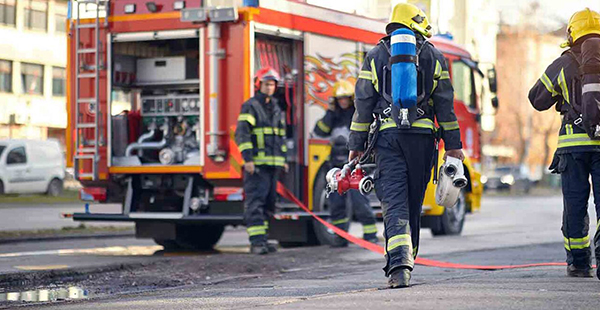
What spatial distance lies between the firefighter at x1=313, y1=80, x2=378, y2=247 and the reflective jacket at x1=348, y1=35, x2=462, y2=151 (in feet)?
17.8

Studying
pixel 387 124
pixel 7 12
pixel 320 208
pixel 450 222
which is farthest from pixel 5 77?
pixel 387 124

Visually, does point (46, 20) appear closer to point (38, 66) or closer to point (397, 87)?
point (38, 66)

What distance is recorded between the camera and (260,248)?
12.1 m

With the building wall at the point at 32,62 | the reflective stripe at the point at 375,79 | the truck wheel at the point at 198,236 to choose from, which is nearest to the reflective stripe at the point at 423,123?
the reflective stripe at the point at 375,79

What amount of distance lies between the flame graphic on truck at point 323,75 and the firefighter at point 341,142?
257 millimetres

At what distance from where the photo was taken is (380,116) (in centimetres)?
760

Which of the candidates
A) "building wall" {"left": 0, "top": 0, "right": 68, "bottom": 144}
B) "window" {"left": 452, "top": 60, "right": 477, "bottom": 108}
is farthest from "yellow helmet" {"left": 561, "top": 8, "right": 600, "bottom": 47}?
"building wall" {"left": 0, "top": 0, "right": 68, "bottom": 144}

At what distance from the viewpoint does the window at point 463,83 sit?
16.7 meters

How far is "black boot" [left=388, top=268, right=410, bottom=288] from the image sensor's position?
7277 millimetres

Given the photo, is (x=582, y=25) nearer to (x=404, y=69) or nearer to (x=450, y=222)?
(x=404, y=69)

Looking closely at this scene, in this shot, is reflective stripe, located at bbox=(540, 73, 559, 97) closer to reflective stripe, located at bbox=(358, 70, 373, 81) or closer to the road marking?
reflective stripe, located at bbox=(358, 70, 373, 81)

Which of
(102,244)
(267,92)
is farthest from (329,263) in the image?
(102,244)

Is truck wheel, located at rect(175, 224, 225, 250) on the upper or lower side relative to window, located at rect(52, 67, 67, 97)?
lower

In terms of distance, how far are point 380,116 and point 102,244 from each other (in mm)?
7852
